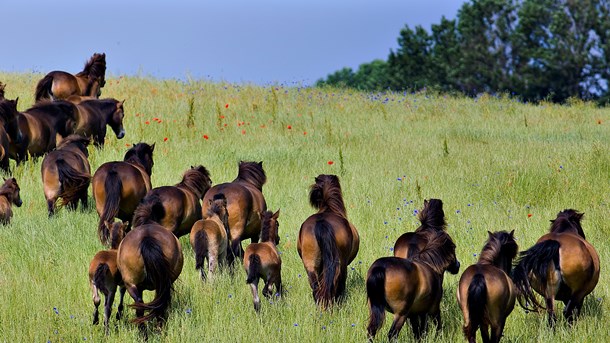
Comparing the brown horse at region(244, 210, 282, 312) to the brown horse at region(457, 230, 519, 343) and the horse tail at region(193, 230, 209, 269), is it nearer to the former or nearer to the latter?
the horse tail at region(193, 230, 209, 269)

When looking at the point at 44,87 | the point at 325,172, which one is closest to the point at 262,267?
the point at 325,172

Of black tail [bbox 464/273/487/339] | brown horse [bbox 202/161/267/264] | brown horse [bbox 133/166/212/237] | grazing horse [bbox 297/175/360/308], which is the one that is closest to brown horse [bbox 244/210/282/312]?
grazing horse [bbox 297/175/360/308]

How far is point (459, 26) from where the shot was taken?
50.9 metres

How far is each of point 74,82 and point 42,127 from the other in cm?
278

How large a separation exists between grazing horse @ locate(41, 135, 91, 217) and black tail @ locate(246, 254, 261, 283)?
412 centimetres

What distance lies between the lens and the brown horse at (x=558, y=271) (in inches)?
243

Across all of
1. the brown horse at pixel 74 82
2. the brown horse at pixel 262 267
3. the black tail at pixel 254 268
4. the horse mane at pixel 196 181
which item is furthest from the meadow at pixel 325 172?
the brown horse at pixel 74 82

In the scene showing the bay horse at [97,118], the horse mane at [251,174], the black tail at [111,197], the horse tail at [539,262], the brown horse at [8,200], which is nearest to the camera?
the horse tail at [539,262]

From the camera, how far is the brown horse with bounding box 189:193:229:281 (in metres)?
7.19

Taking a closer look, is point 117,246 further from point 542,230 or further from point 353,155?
point 353,155

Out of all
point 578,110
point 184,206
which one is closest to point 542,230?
point 184,206

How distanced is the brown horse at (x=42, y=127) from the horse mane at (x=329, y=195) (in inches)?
274

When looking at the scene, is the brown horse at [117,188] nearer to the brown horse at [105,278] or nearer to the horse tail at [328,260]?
the brown horse at [105,278]

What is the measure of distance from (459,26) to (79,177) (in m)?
43.8
